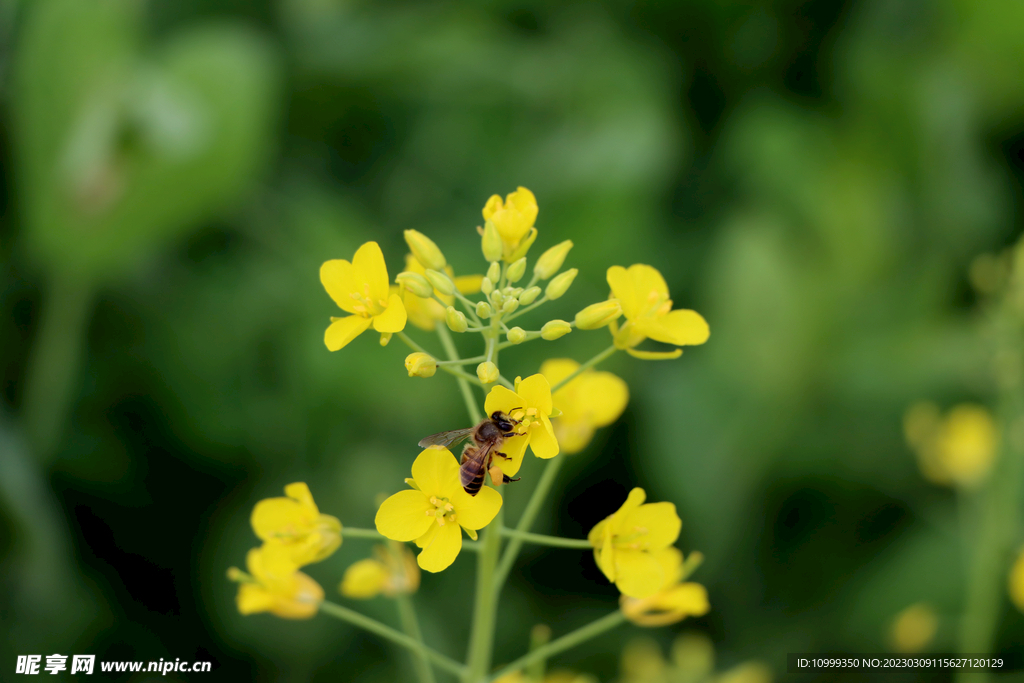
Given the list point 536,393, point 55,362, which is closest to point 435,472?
point 536,393

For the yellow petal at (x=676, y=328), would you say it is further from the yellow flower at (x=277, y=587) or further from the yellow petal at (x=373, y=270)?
the yellow flower at (x=277, y=587)

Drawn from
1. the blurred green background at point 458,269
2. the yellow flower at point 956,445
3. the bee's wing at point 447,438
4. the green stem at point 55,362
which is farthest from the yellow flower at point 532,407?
the green stem at point 55,362

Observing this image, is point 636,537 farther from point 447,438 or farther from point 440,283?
point 440,283

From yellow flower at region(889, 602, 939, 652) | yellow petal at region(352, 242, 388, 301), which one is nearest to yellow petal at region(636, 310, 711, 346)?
yellow petal at region(352, 242, 388, 301)

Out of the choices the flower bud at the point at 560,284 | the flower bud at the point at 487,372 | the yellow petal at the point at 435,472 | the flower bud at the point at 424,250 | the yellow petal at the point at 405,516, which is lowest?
the yellow petal at the point at 405,516

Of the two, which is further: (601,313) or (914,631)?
(914,631)
